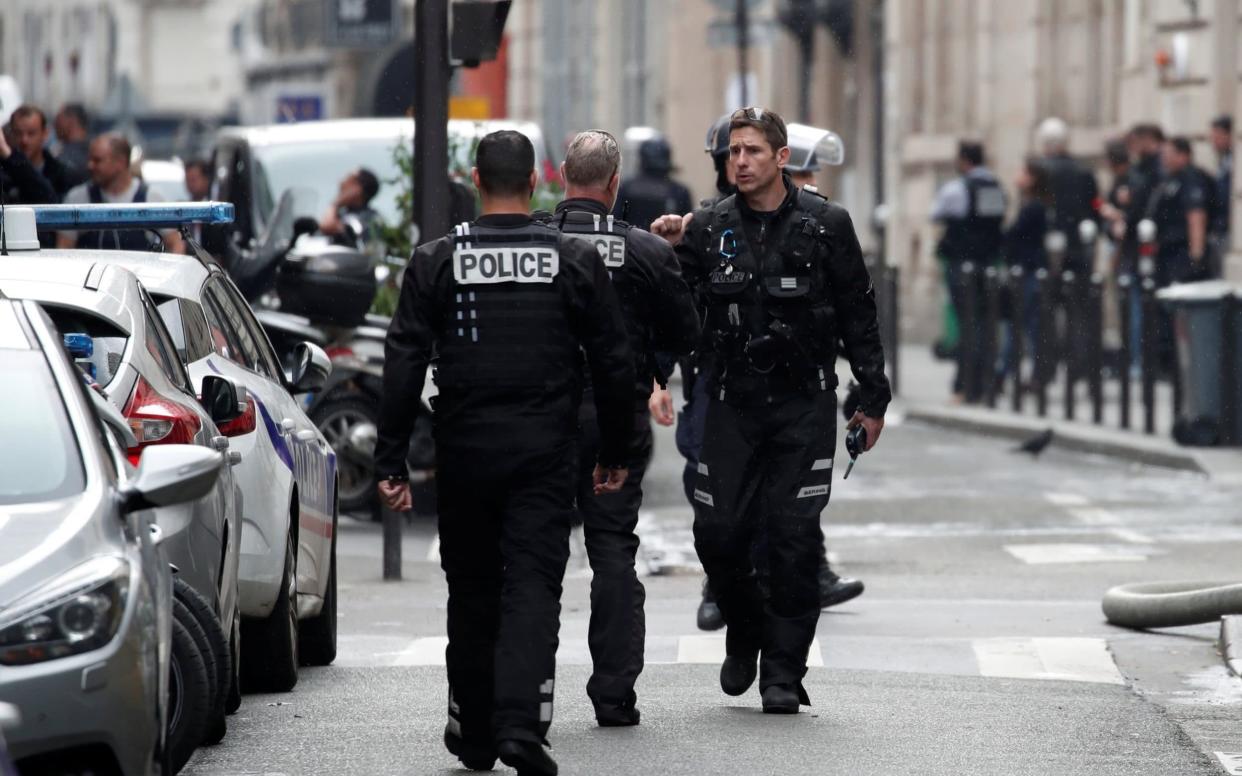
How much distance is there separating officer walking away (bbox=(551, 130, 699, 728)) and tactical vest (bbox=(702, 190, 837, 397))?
46 cm

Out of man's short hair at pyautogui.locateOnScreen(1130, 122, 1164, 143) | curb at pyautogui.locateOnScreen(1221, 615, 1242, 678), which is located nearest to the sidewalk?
man's short hair at pyautogui.locateOnScreen(1130, 122, 1164, 143)

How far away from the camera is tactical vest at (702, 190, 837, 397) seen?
8242mm

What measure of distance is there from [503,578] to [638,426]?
86 cm

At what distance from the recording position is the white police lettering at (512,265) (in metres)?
6.88

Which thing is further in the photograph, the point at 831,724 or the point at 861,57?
the point at 861,57

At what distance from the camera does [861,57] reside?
34.9 metres

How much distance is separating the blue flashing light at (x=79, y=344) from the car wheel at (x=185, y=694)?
905mm

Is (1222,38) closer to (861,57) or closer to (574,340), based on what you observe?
(861,57)

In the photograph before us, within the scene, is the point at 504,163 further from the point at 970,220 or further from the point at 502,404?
the point at 970,220

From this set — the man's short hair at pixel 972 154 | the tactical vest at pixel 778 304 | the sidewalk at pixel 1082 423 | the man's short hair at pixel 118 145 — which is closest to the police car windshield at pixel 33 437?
the tactical vest at pixel 778 304

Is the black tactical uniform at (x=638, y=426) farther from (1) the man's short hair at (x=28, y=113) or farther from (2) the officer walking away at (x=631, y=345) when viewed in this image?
(1) the man's short hair at (x=28, y=113)

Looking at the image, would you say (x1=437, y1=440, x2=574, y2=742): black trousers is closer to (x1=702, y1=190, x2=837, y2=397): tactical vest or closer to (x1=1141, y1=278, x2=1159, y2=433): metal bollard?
(x1=702, y1=190, x2=837, y2=397): tactical vest

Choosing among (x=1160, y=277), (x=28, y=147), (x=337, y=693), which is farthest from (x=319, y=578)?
(x=1160, y=277)

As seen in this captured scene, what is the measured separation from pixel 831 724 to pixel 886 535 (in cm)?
607
